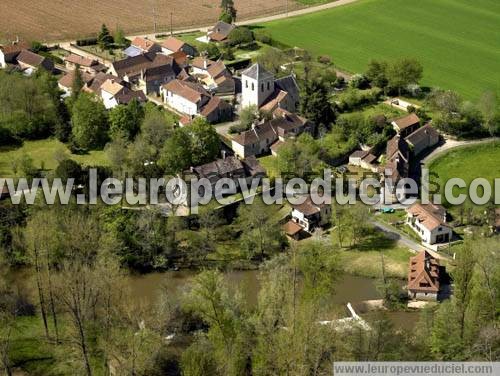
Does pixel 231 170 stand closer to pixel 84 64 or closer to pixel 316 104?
pixel 316 104

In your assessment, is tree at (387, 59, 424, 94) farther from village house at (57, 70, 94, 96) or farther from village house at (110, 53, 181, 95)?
village house at (57, 70, 94, 96)

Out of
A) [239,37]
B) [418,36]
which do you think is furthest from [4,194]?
[418,36]

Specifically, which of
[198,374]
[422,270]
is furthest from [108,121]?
[198,374]

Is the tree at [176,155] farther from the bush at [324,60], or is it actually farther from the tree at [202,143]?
the bush at [324,60]

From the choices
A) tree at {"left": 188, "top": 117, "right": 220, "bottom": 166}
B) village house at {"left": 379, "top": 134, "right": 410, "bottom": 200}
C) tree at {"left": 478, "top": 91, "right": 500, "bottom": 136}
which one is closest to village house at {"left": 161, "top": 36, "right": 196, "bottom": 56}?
tree at {"left": 188, "top": 117, "right": 220, "bottom": 166}

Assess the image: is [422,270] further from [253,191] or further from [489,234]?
[253,191]
